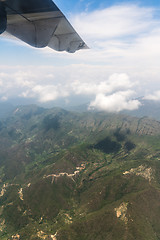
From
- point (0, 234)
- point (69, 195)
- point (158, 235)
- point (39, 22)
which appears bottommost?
point (69, 195)

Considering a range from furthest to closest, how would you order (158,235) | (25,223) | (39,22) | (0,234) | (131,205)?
(25,223), (0,234), (131,205), (158,235), (39,22)

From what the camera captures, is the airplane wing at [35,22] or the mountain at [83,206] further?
the mountain at [83,206]

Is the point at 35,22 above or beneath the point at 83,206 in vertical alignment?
Result: above

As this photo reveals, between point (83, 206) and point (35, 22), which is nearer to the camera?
point (35, 22)

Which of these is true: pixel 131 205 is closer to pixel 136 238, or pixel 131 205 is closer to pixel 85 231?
pixel 136 238

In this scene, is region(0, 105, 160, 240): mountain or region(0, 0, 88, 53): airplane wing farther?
region(0, 105, 160, 240): mountain

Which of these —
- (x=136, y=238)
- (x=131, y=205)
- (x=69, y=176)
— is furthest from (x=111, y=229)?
(x=69, y=176)

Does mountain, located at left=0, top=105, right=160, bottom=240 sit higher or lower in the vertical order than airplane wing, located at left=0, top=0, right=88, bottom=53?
lower

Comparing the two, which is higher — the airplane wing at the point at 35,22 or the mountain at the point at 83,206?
the airplane wing at the point at 35,22
